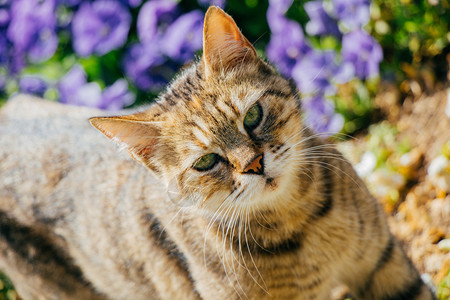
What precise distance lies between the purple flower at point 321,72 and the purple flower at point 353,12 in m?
0.28

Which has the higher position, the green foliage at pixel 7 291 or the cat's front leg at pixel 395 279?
the cat's front leg at pixel 395 279

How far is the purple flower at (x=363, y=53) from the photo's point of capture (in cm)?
351

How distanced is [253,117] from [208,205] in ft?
1.33

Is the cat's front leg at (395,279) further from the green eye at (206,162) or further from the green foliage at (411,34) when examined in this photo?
the green foliage at (411,34)

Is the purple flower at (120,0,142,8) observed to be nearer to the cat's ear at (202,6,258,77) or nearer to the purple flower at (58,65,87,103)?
the purple flower at (58,65,87,103)

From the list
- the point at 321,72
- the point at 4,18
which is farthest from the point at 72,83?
the point at 321,72

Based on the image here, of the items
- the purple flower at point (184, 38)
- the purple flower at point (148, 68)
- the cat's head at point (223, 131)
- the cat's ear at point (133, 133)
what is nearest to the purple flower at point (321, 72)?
the purple flower at point (184, 38)

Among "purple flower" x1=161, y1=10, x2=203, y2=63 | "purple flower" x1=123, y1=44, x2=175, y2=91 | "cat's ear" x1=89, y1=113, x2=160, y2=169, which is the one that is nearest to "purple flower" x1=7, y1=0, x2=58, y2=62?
"purple flower" x1=123, y1=44, x2=175, y2=91

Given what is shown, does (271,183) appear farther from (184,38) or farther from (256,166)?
(184,38)

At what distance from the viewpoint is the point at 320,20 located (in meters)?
3.61

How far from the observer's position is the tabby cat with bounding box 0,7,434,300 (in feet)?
6.54

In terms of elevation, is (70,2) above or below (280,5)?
above

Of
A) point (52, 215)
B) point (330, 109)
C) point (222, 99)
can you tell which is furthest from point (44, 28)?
point (222, 99)

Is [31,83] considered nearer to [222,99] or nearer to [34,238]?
[34,238]
